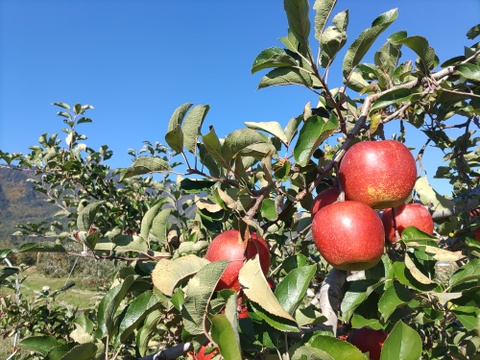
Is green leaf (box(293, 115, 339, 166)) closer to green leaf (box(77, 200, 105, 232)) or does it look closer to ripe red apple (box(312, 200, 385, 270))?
ripe red apple (box(312, 200, 385, 270))

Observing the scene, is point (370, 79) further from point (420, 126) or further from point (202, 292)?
point (202, 292)

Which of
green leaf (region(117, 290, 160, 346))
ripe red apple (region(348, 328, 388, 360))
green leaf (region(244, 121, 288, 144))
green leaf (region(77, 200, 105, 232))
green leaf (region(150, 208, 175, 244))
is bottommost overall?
ripe red apple (region(348, 328, 388, 360))

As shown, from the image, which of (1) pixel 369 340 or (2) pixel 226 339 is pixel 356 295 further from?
(2) pixel 226 339

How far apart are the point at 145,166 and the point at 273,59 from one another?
0.49 meters

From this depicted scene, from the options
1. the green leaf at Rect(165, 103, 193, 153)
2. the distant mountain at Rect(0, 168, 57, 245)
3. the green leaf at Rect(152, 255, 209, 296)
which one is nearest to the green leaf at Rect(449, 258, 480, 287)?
the green leaf at Rect(152, 255, 209, 296)

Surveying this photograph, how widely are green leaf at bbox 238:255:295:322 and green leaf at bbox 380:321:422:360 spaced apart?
0.24 meters

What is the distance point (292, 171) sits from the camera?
1134 mm

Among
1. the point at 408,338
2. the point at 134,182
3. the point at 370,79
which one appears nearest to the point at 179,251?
the point at 408,338

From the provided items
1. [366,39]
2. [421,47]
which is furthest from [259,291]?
[421,47]

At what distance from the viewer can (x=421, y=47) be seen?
1.10m

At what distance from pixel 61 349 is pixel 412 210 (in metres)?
1.16

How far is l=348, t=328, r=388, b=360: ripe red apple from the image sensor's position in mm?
1333

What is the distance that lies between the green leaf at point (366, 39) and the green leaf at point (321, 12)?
10 centimetres

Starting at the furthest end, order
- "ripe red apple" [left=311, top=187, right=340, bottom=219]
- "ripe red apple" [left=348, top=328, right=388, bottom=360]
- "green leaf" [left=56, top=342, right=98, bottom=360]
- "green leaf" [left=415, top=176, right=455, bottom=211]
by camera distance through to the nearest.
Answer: "green leaf" [left=415, top=176, right=455, bottom=211], "ripe red apple" [left=348, top=328, right=388, bottom=360], "ripe red apple" [left=311, top=187, right=340, bottom=219], "green leaf" [left=56, top=342, right=98, bottom=360]
